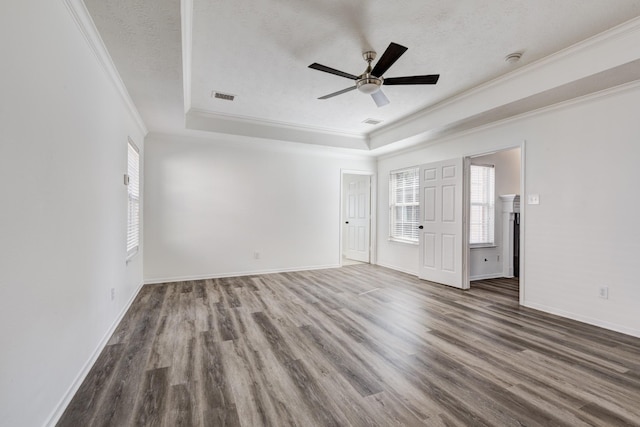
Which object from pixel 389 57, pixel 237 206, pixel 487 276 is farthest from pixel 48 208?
pixel 487 276

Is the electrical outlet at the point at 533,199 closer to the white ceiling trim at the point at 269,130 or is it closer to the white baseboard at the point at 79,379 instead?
the white ceiling trim at the point at 269,130

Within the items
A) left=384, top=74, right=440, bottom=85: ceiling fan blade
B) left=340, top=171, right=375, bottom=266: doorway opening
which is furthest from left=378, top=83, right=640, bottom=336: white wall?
left=340, top=171, right=375, bottom=266: doorway opening

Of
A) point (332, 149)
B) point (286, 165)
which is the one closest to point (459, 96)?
point (332, 149)

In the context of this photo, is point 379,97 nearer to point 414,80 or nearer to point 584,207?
point 414,80

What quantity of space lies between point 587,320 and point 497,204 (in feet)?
8.96

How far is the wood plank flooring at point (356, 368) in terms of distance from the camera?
1705 mm

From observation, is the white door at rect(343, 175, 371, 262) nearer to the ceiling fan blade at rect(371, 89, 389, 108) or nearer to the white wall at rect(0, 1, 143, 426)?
the ceiling fan blade at rect(371, 89, 389, 108)

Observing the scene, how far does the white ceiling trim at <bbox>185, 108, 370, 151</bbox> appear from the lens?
181 inches

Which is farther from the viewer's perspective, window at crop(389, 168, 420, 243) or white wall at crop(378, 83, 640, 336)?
window at crop(389, 168, 420, 243)

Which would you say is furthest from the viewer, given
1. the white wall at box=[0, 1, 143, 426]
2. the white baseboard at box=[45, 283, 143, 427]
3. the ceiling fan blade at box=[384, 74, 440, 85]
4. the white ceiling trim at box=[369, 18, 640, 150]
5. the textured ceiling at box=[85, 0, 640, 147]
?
the ceiling fan blade at box=[384, 74, 440, 85]

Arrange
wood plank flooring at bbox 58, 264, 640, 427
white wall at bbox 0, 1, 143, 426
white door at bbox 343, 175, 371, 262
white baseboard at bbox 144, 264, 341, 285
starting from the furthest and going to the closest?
white door at bbox 343, 175, 371, 262, white baseboard at bbox 144, 264, 341, 285, wood plank flooring at bbox 58, 264, 640, 427, white wall at bbox 0, 1, 143, 426

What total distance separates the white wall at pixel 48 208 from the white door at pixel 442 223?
4638 mm

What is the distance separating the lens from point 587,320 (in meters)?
3.13

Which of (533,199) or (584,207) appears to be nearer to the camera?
(584,207)
